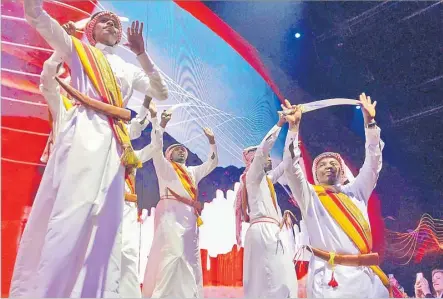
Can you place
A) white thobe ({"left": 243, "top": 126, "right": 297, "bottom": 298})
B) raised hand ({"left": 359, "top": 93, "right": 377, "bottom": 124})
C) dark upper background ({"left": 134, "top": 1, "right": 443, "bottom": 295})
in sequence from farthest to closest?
dark upper background ({"left": 134, "top": 1, "right": 443, "bottom": 295}), raised hand ({"left": 359, "top": 93, "right": 377, "bottom": 124}), white thobe ({"left": 243, "top": 126, "right": 297, "bottom": 298})

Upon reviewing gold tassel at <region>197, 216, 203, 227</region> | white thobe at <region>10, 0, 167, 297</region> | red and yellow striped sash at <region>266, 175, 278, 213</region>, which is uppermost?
red and yellow striped sash at <region>266, 175, 278, 213</region>

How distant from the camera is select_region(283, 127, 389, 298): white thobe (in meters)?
3.90

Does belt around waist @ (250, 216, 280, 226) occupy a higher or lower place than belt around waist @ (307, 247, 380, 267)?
higher

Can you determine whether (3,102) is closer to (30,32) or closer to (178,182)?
(30,32)

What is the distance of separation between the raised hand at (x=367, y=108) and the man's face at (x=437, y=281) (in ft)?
4.47

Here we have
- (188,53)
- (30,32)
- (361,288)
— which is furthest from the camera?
(188,53)

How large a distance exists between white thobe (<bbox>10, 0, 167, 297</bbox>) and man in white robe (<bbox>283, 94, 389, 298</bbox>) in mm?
1516

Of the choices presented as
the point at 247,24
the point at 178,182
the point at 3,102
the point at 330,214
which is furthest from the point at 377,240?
the point at 3,102

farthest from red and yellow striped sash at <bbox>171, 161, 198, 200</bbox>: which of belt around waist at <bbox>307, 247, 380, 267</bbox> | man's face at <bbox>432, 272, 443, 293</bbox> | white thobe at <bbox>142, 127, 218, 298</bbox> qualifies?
man's face at <bbox>432, 272, 443, 293</bbox>

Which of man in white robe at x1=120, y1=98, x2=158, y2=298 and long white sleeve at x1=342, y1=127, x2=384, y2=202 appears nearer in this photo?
man in white robe at x1=120, y1=98, x2=158, y2=298

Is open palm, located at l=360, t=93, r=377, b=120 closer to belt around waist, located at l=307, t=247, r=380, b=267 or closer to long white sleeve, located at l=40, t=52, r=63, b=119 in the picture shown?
belt around waist, located at l=307, t=247, r=380, b=267

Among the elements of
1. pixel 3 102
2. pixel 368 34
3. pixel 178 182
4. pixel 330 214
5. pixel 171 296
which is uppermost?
pixel 368 34

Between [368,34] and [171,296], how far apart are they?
2674 millimetres

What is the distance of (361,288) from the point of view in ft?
12.8
